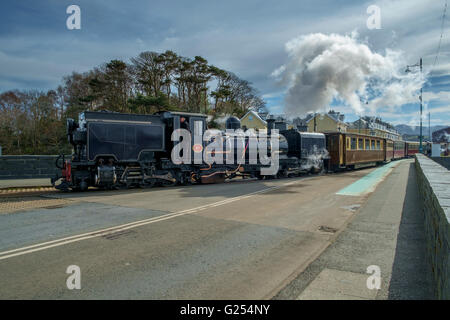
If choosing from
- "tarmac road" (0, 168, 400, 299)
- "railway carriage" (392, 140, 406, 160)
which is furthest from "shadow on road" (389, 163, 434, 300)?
"railway carriage" (392, 140, 406, 160)

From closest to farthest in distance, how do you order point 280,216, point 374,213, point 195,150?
point 280,216 < point 374,213 < point 195,150

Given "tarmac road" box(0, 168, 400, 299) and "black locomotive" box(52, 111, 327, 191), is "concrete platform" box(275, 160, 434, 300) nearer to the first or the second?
"tarmac road" box(0, 168, 400, 299)

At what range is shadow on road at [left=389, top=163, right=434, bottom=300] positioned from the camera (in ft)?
12.6

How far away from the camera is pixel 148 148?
13.4 metres

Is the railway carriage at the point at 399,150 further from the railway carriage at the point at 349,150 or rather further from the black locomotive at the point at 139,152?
the black locomotive at the point at 139,152

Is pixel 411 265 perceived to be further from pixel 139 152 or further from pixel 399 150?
pixel 399 150

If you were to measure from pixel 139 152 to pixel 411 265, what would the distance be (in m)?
11.1

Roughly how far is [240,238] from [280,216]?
7.49 feet

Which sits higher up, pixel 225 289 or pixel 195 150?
pixel 195 150

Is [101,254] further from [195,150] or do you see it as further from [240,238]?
[195,150]

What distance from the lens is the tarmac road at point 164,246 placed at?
3881 millimetres

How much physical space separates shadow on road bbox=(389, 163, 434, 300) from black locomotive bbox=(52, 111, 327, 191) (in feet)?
30.7
